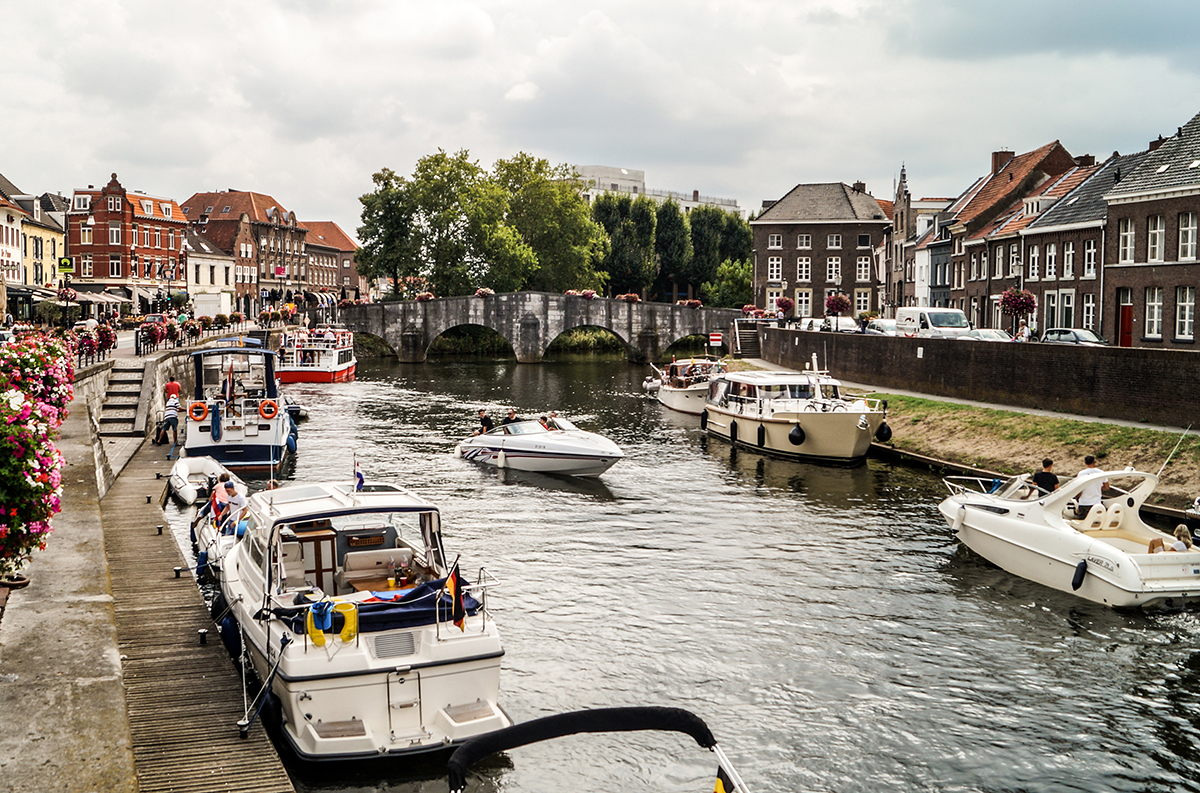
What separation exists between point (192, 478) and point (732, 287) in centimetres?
9391

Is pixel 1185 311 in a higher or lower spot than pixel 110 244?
lower

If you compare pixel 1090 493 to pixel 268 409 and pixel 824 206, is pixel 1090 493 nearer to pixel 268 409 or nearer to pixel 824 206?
pixel 268 409

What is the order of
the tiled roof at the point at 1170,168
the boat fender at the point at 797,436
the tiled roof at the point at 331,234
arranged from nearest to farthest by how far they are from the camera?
the boat fender at the point at 797,436
the tiled roof at the point at 1170,168
the tiled roof at the point at 331,234

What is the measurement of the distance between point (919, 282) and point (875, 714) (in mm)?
71563

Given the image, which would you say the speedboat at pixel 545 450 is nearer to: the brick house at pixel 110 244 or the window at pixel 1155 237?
the window at pixel 1155 237

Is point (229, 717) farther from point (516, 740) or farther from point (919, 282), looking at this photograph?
point (919, 282)

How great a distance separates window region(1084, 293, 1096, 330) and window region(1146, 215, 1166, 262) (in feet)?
24.3

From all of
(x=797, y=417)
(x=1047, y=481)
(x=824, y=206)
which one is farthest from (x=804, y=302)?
(x=1047, y=481)

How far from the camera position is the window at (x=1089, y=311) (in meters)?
52.8

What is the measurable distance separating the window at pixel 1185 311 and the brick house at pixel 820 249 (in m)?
60.2

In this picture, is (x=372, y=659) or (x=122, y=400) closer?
(x=372, y=659)

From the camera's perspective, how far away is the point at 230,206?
13350 cm

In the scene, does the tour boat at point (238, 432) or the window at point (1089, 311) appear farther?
the window at point (1089, 311)

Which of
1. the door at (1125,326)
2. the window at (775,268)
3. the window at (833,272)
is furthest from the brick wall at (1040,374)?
the window at (775,268)
